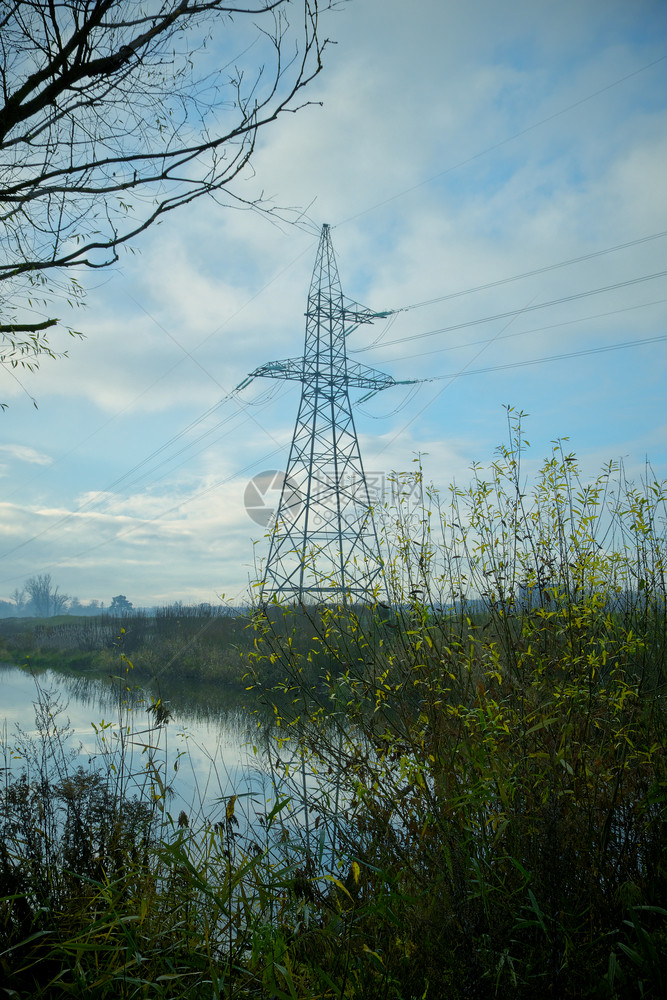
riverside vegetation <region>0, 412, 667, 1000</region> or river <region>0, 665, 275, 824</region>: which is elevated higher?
riverside vegetation <region>0, 412, 667, 1000</region>

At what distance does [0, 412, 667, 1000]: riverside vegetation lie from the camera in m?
1.92

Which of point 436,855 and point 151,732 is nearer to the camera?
point 436,855

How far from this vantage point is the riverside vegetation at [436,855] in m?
1.92

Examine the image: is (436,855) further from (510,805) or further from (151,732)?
(151,732)

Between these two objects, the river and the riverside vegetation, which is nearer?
the riverside vegetation

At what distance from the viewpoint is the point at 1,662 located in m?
17.9

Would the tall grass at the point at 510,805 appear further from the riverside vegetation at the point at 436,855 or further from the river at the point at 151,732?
the river at the point at 151,732

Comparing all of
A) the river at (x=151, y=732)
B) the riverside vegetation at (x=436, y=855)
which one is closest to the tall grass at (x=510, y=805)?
the riverside vegetation at (x=436, y=855)

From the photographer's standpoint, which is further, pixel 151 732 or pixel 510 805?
pixel 151 732

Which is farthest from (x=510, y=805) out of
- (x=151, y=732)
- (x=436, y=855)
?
(x=151, y=732)

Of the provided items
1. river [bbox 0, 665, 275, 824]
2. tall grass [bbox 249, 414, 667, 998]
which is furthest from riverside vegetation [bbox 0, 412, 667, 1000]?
river [bbox 0, 665, 275, 824]

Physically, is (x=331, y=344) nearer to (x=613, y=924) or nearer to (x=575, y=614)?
(x=575, y=614)

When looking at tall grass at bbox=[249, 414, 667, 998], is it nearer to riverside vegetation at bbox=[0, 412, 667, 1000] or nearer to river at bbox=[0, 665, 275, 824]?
riverside vegetation at bbox=[0, 412, 667, 1000]

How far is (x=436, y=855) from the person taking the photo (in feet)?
7.75
